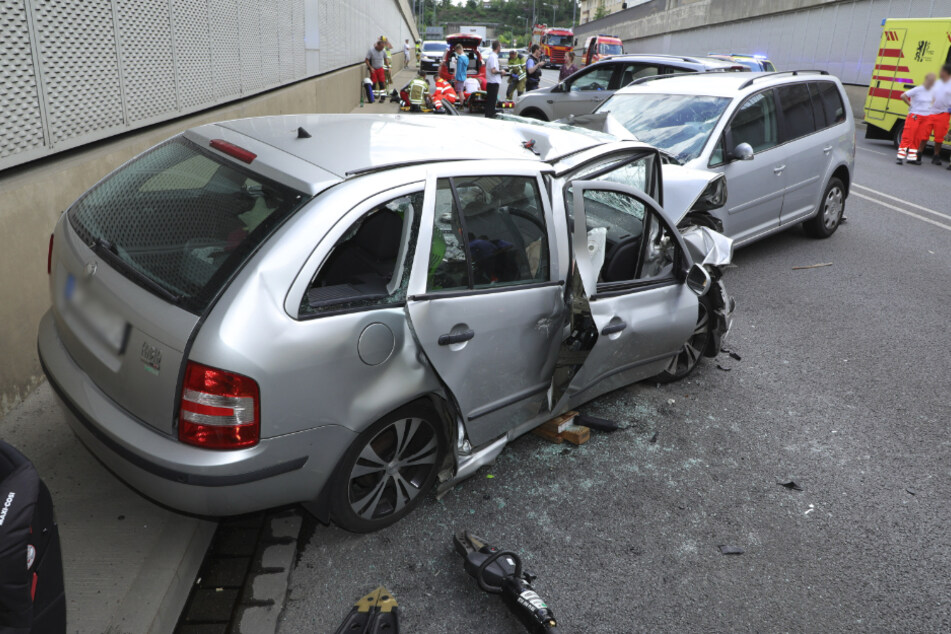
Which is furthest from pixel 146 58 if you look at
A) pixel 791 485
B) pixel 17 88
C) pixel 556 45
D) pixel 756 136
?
pixel 556 45

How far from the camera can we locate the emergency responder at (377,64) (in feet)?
76.3

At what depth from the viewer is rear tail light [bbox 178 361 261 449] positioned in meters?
2.59

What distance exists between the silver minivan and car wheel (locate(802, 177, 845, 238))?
14mm

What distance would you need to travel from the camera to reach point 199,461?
8.66 feet

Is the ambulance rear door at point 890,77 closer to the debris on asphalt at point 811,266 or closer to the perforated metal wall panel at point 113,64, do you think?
the debris on asphalt at point 811,266

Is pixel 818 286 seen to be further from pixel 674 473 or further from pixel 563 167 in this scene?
pixel 563 167

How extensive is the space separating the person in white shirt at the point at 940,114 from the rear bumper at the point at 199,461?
1652 cm

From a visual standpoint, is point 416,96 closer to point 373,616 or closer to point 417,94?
point 417,94

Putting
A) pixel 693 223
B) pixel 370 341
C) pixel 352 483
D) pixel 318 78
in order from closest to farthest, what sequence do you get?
pixel 370 341 → pixel 352 483 → pixel 693 223 → pixel 318 78

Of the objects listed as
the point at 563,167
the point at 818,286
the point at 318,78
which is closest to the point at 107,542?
the point at 563,167

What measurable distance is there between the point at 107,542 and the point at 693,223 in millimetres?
5261

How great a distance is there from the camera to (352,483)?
3.25 meters

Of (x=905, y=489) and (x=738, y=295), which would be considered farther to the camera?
(x=738, y=295)

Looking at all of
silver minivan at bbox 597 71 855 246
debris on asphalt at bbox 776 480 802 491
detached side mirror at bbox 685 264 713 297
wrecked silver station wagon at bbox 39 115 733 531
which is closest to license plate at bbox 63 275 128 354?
wrecked silver station wagon at bbox 39 115 733 531
